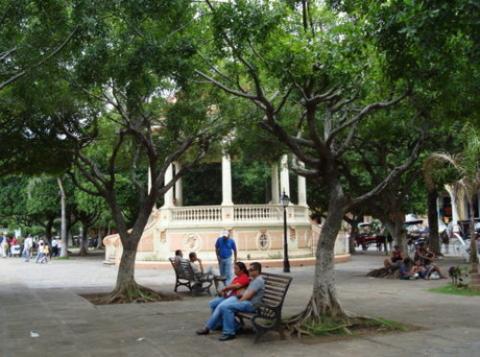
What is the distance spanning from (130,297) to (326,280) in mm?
6073

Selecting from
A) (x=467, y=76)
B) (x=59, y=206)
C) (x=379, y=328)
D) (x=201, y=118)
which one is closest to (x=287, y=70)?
(x=467, y=76)

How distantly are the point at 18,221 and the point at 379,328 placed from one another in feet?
143

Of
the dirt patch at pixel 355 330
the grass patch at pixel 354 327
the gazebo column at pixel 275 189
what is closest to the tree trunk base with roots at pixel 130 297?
the grass patch at pixel 354 327

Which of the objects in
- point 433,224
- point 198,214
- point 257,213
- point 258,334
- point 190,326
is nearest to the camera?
point 258,334

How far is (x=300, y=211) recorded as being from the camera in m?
31.3

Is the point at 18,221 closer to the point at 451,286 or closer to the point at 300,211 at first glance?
the point at 300,211

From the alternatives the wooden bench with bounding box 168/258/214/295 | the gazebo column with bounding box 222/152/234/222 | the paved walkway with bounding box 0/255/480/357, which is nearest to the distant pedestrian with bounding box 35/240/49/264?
the gazebo column with bounding box 222/152/234/222

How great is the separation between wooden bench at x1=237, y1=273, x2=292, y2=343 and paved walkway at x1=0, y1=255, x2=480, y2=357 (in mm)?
214

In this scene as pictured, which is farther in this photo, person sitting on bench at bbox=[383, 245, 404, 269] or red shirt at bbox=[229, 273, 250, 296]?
person sitting on bench at bbox=[383, 245, 404, 269]

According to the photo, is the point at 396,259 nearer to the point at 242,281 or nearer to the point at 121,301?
the point at 121,301

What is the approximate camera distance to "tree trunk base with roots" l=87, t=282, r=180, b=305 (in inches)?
546

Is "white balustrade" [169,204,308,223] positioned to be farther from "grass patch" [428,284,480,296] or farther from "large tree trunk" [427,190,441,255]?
"grass patch" [428,284,480,296]

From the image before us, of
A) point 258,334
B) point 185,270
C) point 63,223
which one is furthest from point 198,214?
point 258,334

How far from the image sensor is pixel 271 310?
8609 mm
